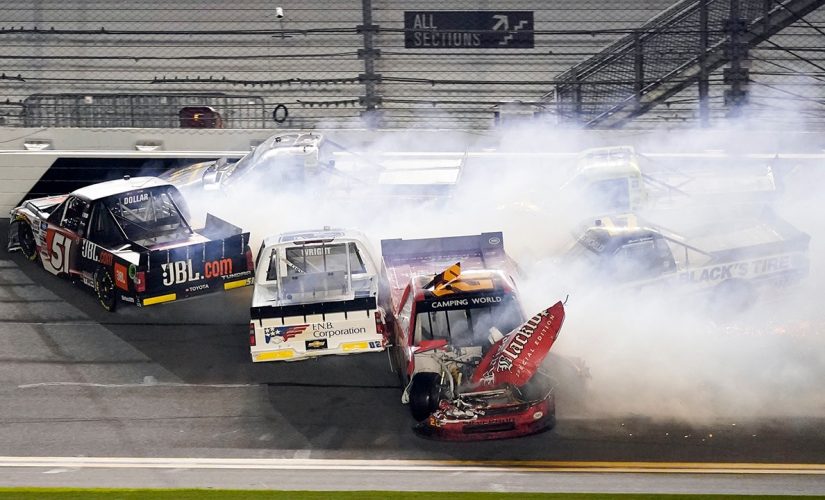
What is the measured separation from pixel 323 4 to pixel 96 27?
4.27 meters

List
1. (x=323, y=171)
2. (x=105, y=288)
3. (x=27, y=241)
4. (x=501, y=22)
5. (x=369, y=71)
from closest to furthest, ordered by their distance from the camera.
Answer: (x=105, y=288) → (x=27, y=241) → (x=323, y=171) → (x=369, y=71) → (x=501, y=22)

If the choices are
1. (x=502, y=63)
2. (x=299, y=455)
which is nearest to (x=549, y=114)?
(x=502, y=63)

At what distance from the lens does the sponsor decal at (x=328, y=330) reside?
11.5 m

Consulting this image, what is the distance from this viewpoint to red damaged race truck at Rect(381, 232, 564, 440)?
9.98 metres

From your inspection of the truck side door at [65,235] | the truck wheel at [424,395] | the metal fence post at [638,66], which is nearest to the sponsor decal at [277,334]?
the truck wheel at [424,395]

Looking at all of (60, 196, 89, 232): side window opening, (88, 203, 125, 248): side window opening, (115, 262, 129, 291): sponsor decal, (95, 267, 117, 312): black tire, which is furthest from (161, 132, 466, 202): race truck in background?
(115, 262, 129, 291): sponsor decal

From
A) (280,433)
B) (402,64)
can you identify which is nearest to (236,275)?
(280,433)

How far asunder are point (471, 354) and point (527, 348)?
0.85 m

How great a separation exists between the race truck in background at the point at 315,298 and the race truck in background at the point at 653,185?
4026mm

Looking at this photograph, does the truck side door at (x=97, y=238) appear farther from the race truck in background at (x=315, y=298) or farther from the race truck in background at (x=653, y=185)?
the race truck in background at (x=653, y=185)

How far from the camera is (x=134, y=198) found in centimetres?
1406

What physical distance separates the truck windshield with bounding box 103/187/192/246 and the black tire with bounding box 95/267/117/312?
0.65 m

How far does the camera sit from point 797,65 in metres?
18.9

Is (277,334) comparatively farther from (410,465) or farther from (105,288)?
(105,288)
